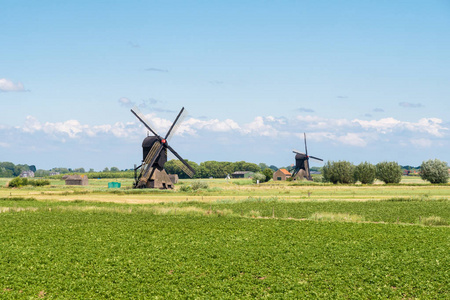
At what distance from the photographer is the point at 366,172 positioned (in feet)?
438

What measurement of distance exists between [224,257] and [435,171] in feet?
376

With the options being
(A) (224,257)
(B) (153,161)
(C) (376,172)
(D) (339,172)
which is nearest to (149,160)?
(B) (153,161)

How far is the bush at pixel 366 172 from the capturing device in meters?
133

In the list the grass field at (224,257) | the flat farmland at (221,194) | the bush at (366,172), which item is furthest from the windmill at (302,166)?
the grass field at (224,257)

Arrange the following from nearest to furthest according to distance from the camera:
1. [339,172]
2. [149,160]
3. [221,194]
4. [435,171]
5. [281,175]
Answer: [221,194], [149,160], [435,171], [339,172], [281,175]

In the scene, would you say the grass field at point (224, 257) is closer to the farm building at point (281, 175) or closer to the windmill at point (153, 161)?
the windmill at point (153, 161)

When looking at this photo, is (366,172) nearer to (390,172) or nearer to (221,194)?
(390,172)

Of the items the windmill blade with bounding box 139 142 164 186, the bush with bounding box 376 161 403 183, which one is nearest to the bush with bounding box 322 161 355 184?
the bush with bounding box 376 161 403 183

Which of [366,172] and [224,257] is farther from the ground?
[366,172]

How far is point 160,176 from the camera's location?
10331 cm

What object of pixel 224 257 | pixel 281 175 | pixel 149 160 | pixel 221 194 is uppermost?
pixel 149 160

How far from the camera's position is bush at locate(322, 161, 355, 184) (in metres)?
138

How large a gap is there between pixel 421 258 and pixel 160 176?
258ft

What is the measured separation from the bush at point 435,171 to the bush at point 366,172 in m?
14.1
